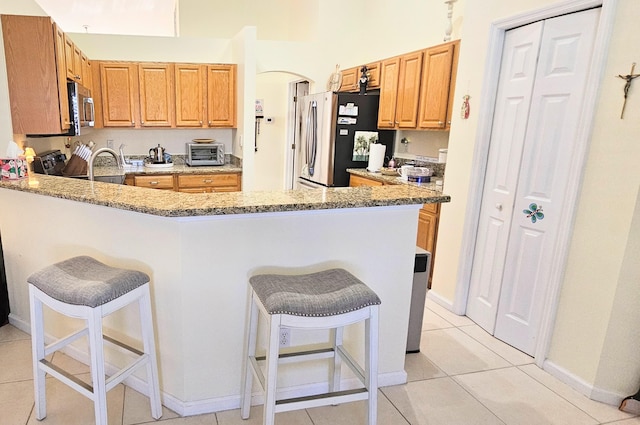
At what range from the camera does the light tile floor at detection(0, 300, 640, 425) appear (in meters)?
1.86

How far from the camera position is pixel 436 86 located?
3543 millimetres

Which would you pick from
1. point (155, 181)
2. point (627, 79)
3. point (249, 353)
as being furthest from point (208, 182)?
Result: point (627, 79)

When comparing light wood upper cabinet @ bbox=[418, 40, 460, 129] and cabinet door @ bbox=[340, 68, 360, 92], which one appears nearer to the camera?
light wood upper cabinet @ bbox=[418, 40, 460, 129]

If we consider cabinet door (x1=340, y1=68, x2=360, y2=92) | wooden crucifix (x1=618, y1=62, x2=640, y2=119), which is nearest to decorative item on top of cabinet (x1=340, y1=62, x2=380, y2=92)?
cabinet door (x1=340, y1=68, x2=360, y2=92)

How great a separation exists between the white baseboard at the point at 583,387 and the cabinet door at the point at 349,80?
3.61m

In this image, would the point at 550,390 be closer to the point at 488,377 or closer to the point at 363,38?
the point at 488,377

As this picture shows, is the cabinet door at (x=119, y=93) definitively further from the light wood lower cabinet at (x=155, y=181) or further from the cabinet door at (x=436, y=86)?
the cabinet door at (x=436, y=86)

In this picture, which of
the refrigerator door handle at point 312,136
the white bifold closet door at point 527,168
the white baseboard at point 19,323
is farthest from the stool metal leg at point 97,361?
the refrigerator door handle at point 312,136

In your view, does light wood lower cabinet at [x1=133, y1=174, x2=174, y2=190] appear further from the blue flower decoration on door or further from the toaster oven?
the blue flower decoration on door

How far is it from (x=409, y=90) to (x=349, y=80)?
1.28 meters

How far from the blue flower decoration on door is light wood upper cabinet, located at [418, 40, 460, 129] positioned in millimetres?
1247

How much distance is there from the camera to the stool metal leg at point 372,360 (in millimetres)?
1559

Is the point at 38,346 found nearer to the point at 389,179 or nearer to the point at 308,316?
the point at 308,316

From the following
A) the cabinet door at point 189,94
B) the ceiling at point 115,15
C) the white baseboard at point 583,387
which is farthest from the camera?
the ceiling at point 115,15
